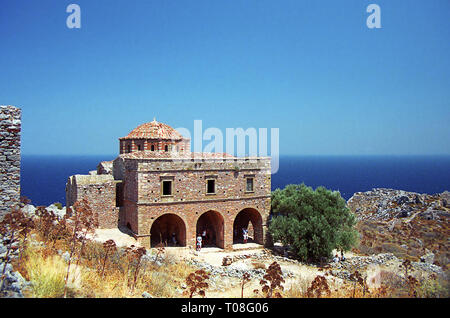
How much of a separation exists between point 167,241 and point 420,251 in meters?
19.5

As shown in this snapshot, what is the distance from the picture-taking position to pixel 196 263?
60.6 ft

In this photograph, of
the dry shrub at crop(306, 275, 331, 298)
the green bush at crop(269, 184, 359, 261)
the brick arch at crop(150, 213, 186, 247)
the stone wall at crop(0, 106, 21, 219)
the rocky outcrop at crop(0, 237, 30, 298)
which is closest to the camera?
the rocky outcrop at crop(0, 237, 30, 298)

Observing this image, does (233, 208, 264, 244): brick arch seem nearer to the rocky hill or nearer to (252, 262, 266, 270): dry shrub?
(252, 262, 266, 270): dry shrub

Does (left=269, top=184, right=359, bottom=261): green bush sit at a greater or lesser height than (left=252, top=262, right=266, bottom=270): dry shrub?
greater

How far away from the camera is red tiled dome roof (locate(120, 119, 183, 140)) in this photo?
25.3 metres

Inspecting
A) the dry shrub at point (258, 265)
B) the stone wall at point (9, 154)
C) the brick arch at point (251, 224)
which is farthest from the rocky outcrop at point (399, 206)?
the stone wall at point (9, 154)

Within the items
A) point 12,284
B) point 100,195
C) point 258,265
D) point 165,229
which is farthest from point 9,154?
point 165,229

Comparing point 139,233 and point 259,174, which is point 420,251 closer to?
point 259,174

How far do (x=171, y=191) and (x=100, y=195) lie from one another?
4.71m

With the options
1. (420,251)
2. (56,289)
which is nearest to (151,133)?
(56,289)

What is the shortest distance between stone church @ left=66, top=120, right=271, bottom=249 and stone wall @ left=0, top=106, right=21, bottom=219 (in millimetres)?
10031

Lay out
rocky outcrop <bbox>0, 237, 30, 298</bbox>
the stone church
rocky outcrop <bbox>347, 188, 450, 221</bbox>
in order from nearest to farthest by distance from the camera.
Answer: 1. rocky outcrop <bbox>0, 237, 30, 298</bbox>
2. the stone church
3. rocky outcrop <bbox>347, 188, 450, 221</bbox>

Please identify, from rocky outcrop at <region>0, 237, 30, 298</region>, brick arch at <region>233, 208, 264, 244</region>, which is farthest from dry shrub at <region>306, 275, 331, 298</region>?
brick arch at <region>233, 208, 264, 244</region>

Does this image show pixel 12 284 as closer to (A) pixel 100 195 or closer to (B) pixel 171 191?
(B) pixel 171 191
